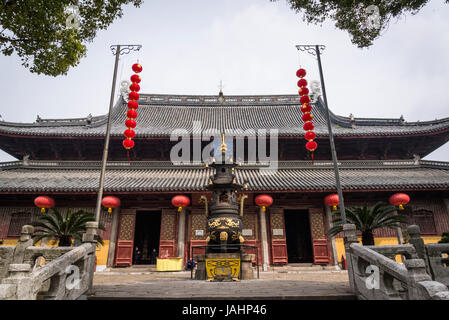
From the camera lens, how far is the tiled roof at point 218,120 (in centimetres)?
1473

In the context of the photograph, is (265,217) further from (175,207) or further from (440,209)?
(440,209)

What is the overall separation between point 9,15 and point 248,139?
11.7m

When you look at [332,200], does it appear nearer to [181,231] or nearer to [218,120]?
[181,231]

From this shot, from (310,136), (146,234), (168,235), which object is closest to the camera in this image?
(310,136)

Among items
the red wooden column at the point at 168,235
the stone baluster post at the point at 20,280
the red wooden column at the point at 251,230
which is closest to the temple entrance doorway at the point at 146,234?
the red wooden column at the point at 168,235

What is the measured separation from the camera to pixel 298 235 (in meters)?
17.0

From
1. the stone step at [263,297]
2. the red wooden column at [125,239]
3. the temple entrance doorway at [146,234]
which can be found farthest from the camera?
the temple entrance doorway at [146,234]

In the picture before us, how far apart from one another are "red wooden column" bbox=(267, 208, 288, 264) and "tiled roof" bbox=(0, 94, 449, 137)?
177 inches

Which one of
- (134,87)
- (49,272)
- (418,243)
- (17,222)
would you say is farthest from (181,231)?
(418,243)

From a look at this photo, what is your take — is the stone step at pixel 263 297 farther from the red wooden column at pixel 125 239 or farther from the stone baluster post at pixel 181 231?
the red wooden column at pixel 125 239

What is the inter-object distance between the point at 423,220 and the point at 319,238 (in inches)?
196

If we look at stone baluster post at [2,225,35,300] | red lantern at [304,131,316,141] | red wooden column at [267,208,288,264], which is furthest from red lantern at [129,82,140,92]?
stone baluster post at [2,225,35,300]

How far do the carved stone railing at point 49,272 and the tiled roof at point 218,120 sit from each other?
31.1 feet
